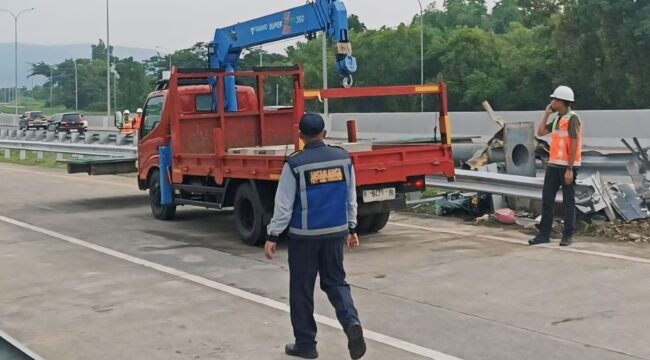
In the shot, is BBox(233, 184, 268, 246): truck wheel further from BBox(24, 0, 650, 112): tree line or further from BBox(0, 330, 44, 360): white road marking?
BBox(24, 0, 650, 112): tree line

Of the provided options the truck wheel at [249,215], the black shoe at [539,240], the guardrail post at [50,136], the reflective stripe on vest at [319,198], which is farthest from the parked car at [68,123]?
the reflective stripe on vest at [319,198]

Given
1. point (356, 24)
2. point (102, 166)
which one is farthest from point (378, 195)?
point (356, 24)

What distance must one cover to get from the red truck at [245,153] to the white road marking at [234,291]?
5.29 feet

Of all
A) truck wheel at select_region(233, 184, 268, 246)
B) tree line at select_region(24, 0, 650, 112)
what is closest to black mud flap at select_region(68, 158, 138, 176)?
truck wheel at select_region(233, 184, 268, 246)

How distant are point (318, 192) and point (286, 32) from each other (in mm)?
7956

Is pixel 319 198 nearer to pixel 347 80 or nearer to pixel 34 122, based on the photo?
pixel 347 80

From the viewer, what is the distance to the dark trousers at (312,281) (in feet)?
18.6

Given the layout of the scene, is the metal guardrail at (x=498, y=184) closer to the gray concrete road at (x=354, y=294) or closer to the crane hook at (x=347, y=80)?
the gray concrete road at (x=354, y=294)

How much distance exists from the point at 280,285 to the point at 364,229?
328cm

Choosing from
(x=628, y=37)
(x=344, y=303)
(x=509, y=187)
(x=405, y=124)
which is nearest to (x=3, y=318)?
(x=344, y=303)

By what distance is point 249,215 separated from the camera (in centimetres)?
1098

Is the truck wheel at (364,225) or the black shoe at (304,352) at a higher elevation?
the truck wheel at (364,225)

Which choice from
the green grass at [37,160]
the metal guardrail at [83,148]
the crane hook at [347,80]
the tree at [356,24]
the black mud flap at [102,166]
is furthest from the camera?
the tree at [356,24]

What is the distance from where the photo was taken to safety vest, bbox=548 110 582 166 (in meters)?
9.84
